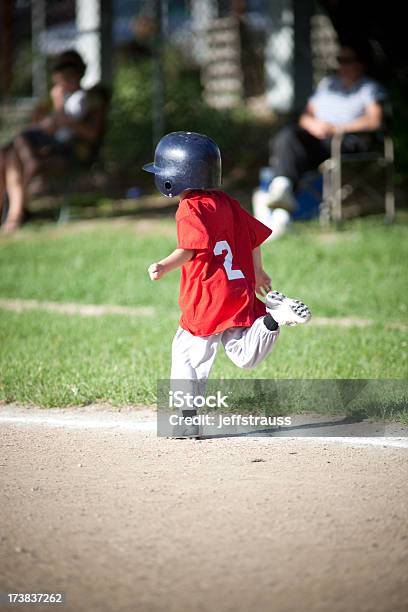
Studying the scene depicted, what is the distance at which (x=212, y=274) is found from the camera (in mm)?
4496

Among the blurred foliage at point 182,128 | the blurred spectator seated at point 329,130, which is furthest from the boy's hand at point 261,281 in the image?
the blurred foliage at point 182,128

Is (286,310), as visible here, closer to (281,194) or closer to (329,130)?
(281,194)

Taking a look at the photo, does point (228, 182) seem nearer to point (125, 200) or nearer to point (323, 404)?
point (125, 200)

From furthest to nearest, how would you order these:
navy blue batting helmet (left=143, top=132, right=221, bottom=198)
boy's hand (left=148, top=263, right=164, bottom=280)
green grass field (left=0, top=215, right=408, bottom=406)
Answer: green grass field (left=0, top=215, right=408, bottom=406) → navy blue batting helmet (left=143, top=132, right=221, bottom=198) → boy's hand (left=148, top=263, right=164, bottom=280)

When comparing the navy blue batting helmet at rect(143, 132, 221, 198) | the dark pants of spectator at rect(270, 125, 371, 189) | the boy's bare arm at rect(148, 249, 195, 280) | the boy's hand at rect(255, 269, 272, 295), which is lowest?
the boy's hand at rect(255, 269, 272, 295)

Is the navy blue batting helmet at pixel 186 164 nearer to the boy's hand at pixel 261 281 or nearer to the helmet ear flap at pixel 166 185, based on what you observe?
the helmet ear flap at pixel 166 185

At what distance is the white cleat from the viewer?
4.46m

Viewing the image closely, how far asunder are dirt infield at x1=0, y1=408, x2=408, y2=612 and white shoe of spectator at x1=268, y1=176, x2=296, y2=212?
516cm

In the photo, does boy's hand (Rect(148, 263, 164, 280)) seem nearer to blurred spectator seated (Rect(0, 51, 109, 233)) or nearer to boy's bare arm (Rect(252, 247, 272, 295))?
boy's bare arm (Rect(252, 247, 272, 295))

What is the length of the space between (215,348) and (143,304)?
3442mm

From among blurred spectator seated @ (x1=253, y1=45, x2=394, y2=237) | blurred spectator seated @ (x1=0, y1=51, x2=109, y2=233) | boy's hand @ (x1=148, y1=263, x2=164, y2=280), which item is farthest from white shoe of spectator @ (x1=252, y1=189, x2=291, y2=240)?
boy's hand @ (x1=148, y1=263, x2=164, y2=280)

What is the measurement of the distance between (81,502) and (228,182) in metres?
9.67

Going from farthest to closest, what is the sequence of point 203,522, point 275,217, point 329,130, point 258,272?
point 329,130 → point 275,217 → point 258,272 → point 203,522

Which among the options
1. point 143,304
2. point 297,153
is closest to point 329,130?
point 297,153
